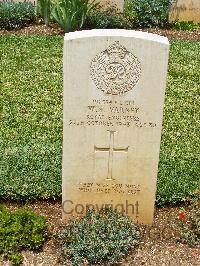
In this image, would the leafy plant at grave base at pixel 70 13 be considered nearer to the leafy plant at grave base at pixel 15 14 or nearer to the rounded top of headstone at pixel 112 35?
the leafy plant at grave base at pixel 15 14

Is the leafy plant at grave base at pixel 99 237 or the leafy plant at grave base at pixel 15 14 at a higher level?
the leafy plant at grave base at pixel 15 14

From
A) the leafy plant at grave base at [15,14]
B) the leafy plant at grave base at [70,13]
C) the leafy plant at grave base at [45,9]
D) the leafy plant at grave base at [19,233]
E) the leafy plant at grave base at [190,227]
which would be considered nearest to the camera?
the leafy plant at grave base at [19,233]

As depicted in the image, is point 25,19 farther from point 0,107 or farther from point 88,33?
point 88,33

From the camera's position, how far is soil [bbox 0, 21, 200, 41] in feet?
38.6

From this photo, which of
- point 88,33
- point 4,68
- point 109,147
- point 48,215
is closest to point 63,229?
point 48,215

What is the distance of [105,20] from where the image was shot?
11.7 meters

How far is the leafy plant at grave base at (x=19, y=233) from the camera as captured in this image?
5.36m

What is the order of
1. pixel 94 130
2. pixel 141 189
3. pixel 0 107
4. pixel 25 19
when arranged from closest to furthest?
pixel 94 130 < pixel 141 189 < pixel 0 107 < pixel 25 19

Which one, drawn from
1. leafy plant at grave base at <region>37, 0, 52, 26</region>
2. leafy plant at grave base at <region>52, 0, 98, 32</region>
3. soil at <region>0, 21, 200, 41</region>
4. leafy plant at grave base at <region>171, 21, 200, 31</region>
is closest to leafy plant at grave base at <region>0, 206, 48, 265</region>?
leafy plant at grave base at <region>52, 0, 98, 32</region>

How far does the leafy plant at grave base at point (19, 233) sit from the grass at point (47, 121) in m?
0.77

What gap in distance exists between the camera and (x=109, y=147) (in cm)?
544

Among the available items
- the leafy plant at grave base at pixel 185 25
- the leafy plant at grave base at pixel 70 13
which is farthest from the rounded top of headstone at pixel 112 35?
the leafy plant at grave base at pixel 185 25

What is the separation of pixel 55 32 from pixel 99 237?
7132 millimetres

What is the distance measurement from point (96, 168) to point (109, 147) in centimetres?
27
